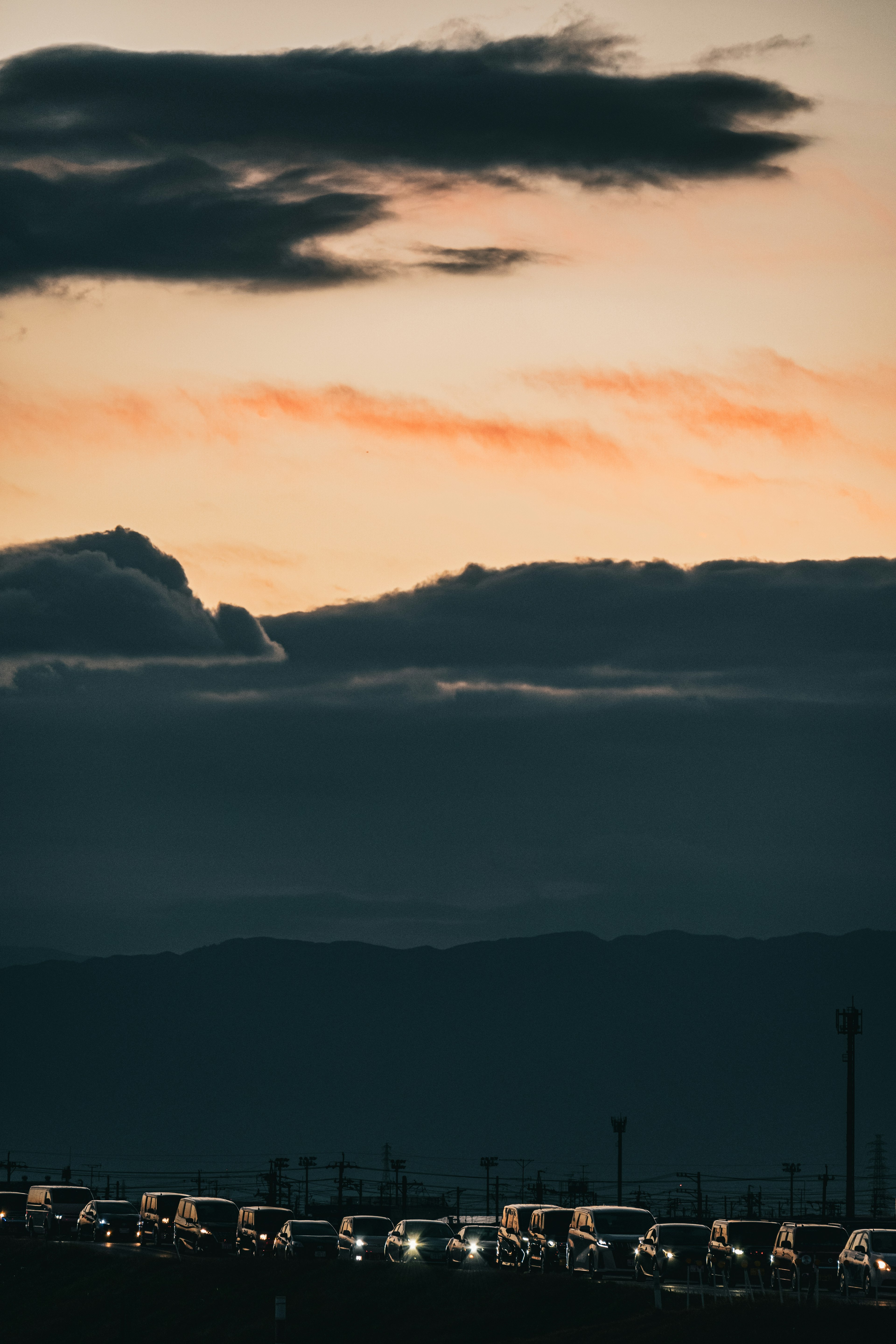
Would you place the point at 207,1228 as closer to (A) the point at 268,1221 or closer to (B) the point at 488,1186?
(A) the point at 268,1221

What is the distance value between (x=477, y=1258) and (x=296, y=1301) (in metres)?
8.54

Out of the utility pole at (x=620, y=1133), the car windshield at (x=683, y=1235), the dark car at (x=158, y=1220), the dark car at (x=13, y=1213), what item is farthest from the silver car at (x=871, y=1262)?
the utility pole at (x=620, y=1133)

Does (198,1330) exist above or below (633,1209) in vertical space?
below

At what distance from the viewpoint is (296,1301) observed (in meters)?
58.5

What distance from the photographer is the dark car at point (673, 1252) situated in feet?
178

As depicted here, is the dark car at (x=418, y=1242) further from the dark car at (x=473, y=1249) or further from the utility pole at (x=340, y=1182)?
the utility pole at (x=340, y=1182)

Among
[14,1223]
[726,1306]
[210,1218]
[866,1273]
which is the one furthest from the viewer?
[14,1223]

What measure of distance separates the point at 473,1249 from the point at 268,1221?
377 inches

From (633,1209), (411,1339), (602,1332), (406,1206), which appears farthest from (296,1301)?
(406,1206)

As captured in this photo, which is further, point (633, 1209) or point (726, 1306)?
point (633, 1209)

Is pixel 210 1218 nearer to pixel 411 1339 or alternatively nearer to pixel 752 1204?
pixel 411 1339

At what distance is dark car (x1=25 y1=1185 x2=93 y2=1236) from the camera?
85.7 metres

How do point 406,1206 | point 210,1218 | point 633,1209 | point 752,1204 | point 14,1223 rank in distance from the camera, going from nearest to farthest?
point 633,1209 → point 210,1218 → point 14,1223 → point 752,1204 → point 406,1206

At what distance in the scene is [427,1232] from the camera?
6594 cm
